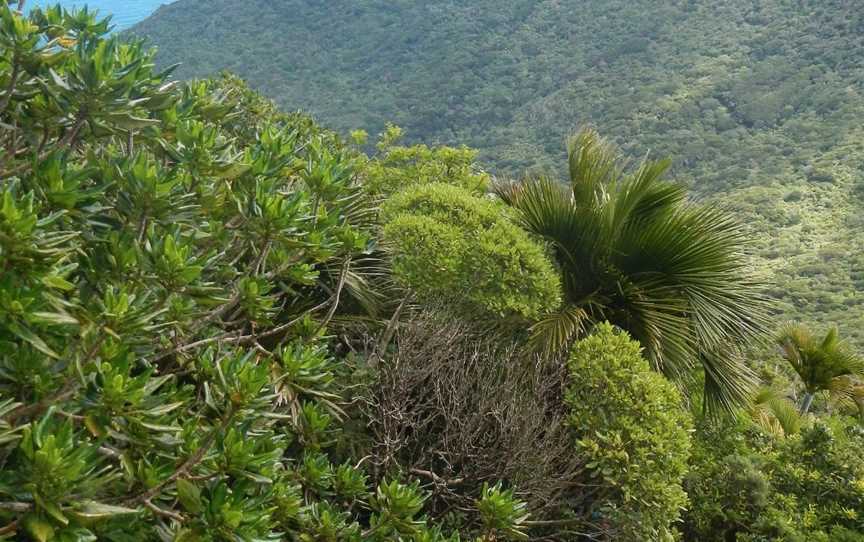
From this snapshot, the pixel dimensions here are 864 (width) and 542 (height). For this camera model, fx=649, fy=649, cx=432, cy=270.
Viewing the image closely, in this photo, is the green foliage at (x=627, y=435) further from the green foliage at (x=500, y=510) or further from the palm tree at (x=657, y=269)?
the green foliage at (x=500, y=510)

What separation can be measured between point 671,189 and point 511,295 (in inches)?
76.4

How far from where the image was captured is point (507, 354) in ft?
14.4

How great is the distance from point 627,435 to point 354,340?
1.87 m

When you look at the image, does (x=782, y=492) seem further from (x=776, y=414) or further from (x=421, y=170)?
(x=421, y=170)

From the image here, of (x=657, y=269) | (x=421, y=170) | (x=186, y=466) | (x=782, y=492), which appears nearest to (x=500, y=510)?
(x=186, y=466)

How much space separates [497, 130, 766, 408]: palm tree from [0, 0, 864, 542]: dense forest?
0.07ft

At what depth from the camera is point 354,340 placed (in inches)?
167

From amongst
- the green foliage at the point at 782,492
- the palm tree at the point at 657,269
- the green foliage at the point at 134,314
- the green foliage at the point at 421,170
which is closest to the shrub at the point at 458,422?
the palm tree at the point at 657,269

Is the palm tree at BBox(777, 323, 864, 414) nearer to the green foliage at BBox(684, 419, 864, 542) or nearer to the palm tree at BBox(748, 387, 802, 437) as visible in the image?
the palm tree at BBox(748, 387, 802, 437)

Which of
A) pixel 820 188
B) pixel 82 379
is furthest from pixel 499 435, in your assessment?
pixel 820 188

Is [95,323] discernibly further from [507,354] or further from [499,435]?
[507,354]

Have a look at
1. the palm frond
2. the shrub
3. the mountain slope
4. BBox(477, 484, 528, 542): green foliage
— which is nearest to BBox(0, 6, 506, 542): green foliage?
BBox(477, 484, 528, 542): green foliage

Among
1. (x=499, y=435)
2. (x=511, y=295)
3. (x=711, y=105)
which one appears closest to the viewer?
(x=499, y=435)

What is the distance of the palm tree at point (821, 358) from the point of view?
767 centimetres
